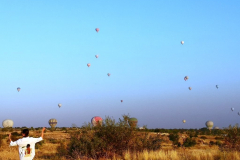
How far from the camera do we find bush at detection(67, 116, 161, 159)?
1950 centimetres

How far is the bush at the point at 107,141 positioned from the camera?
64.0 feet

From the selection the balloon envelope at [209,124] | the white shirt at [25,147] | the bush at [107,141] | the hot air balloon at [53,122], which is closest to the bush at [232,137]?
the bush at [107,141]

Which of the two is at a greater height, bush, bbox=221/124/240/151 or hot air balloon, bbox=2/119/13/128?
hot air balloon, bbox=2/119/13/128

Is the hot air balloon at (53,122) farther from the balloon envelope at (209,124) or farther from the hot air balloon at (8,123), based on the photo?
the balloon envelope at (209,124)

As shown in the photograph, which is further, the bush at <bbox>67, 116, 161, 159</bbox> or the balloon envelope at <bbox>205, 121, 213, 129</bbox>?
the balloon envelope at <bbox>205, 121, 213, 129</bbox>

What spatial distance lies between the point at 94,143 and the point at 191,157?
6.23 meters

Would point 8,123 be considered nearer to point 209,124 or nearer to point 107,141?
point 209,124

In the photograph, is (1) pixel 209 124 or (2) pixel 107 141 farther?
(1) pixel 209 124

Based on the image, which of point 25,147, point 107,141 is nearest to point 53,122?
point 107,141

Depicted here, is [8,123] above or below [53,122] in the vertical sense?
above

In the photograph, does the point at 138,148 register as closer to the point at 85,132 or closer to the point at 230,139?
the point at 85,132

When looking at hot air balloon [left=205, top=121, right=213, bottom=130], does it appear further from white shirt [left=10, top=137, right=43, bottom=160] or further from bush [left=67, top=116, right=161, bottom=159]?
white shirt [left=10, top=137, right=43, bottom=160]

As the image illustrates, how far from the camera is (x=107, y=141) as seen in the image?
20.4m

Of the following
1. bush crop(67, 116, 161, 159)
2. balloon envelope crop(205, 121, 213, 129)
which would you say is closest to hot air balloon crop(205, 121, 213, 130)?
balloon envelope crop(205, 121, 213, 129)
